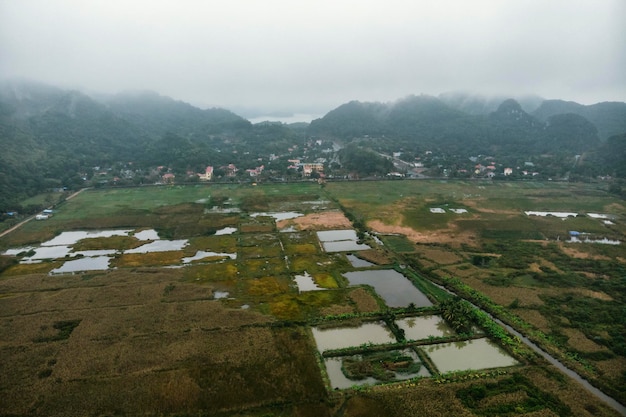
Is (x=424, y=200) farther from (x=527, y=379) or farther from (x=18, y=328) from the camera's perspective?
(x=18, y=328)

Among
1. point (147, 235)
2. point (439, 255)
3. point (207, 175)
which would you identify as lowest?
point (147, 235)

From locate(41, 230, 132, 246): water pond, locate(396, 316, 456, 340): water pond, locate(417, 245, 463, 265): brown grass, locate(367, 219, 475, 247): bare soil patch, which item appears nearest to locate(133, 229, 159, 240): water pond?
locate(41, 230, 132, 246): water pond

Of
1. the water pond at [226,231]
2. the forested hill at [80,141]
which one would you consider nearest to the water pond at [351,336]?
the water pond at [226,231]

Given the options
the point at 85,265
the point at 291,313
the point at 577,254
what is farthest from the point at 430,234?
the point at 85,265

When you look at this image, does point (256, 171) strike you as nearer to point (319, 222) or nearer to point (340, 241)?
point (319, 222)

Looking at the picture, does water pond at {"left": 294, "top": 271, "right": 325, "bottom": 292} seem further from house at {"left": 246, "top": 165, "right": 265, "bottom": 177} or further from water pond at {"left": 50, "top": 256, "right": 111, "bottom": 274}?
house at {"left": 246, "top": 165, "right": 265, "bottom": 177}

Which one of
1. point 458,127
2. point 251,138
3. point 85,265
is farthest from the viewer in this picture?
point 458,127
